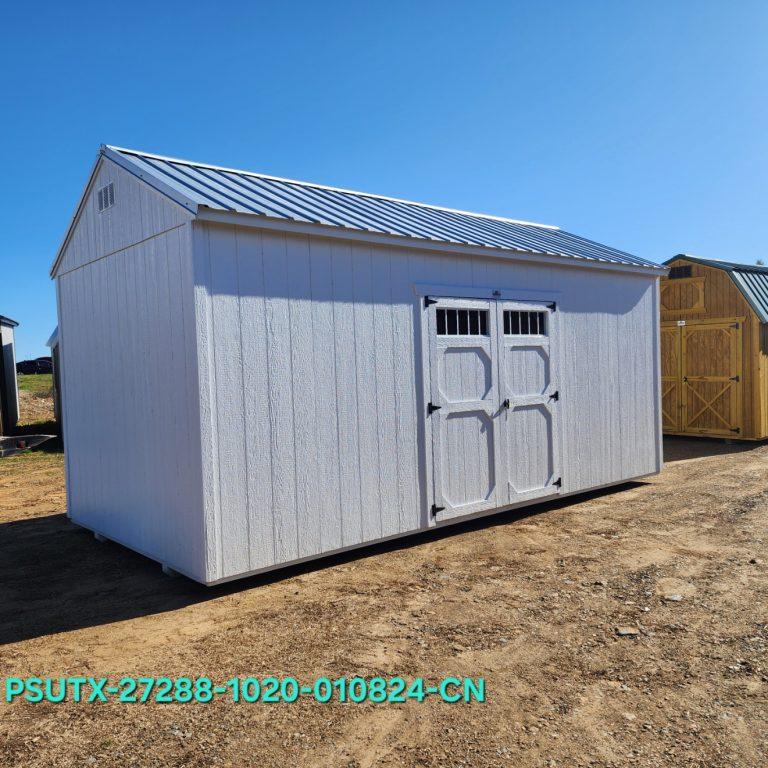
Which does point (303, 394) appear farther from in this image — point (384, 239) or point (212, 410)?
point (384, 239)

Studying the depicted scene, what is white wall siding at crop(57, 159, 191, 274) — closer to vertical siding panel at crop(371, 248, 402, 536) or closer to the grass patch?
vertical siding panel at crop(371, 248, 402, 536)

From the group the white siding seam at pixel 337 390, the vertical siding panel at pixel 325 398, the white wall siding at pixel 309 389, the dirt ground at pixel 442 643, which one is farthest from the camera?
the white siding seam at pixel 337 390

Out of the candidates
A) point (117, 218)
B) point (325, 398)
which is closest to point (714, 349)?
point (325, 398)

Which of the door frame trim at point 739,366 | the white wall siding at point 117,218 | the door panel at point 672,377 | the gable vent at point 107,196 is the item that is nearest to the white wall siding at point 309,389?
the white wall siding at point 117,218

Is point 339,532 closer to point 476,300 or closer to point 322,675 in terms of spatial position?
point 322,675

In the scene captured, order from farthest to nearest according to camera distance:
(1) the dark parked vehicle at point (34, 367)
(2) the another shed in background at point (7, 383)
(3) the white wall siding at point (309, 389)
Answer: (1) the dark parked vehicle at point (34, 367), (2) the another shed in background at point (7, 383), (3) the white wall siding at point (309, 389)

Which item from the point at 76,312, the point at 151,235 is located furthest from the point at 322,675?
the point at 76,312

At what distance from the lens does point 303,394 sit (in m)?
5.27

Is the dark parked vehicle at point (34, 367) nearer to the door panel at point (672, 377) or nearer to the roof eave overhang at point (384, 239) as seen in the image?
the door panel at point (672, 377)

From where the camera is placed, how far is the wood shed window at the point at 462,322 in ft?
20.5

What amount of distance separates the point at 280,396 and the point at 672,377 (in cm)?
1009

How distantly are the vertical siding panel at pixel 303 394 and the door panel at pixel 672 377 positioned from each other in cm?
975

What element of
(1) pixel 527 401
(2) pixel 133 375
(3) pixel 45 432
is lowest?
(3) pixel 45 432

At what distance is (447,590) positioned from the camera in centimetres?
484
